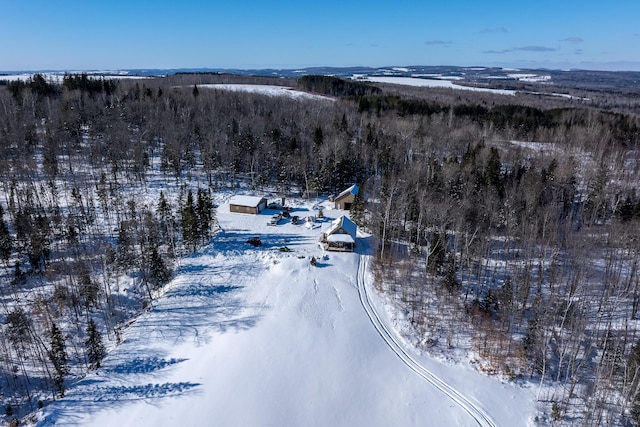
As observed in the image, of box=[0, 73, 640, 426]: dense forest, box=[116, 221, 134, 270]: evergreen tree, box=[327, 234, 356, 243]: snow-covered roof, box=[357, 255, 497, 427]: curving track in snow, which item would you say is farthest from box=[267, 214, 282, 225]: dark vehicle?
box=[357, 255, 497, 427]: curving track in snow

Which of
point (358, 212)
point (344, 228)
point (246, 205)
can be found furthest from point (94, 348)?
point (358, 212)

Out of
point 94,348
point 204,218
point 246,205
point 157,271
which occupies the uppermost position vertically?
point 204,218

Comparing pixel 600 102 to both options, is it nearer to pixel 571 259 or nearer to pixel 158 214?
pixel 571 259

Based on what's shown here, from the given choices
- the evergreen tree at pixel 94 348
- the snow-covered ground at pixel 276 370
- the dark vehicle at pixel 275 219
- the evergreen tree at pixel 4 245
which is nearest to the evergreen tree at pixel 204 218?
the dark vehicle at pixel 275 219

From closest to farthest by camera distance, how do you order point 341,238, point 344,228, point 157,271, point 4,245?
1. point 157,271
2. point 4,245
3. point 341,238
4. point 344,228

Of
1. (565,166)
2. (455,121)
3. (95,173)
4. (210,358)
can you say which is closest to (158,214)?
(95,173)

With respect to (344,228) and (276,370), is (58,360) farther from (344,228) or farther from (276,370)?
(344,228)

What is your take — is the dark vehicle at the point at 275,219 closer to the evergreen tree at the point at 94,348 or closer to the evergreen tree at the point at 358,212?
the evergreen tree at the point at 358,212

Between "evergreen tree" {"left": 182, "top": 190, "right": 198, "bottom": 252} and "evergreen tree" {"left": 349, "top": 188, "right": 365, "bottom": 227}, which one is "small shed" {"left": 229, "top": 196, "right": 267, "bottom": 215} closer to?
"evergreen tree" {"left": 182, "top": 190, "right": 198, "bottom": 252}
